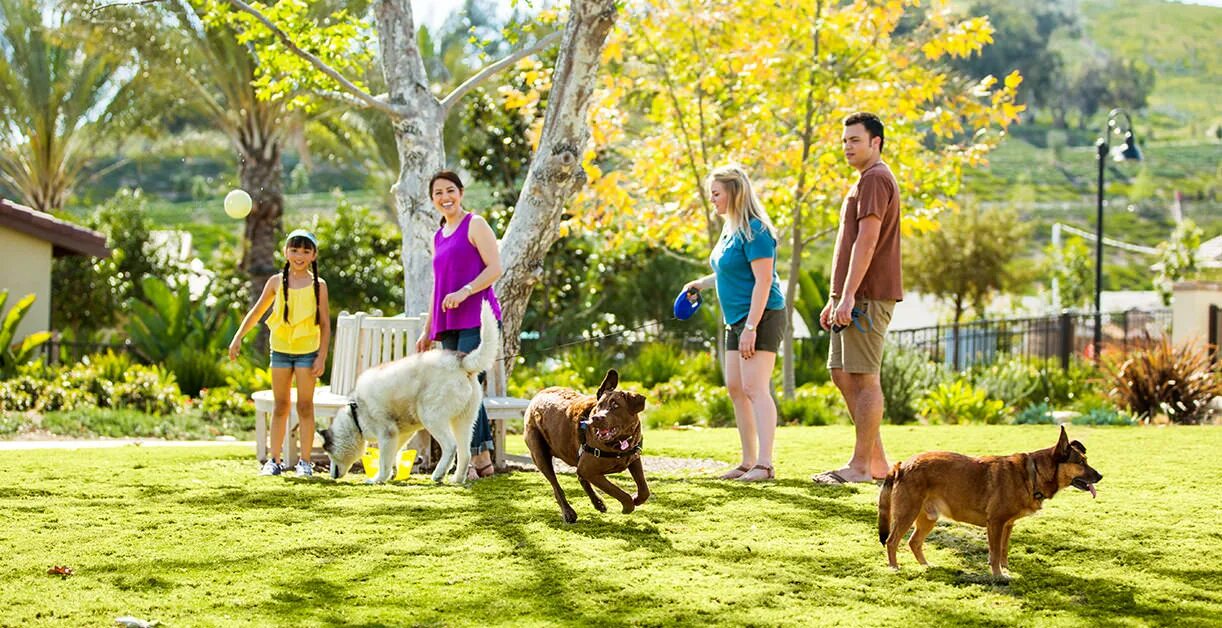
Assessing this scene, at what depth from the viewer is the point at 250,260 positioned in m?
24.7

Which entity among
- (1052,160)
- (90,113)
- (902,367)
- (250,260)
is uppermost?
(1052,160)

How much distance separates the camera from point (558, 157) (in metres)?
9.98

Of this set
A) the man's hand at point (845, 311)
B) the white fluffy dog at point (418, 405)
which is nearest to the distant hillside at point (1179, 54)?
the man's hand at point (845, 311)

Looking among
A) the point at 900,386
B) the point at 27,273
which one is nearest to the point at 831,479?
the point at 900,386

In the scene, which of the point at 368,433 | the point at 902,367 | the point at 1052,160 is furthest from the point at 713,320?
the point at 1052,160

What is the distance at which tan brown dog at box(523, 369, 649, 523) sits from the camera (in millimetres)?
5836

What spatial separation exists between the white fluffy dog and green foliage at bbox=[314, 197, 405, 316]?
15.1 metres

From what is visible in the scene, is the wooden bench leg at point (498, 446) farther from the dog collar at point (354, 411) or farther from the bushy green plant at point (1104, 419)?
the bushy green plant at point (1104, 419)

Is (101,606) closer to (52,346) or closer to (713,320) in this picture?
(52,346)

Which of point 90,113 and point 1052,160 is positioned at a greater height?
point 1052,160

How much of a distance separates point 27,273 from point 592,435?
15.5 m

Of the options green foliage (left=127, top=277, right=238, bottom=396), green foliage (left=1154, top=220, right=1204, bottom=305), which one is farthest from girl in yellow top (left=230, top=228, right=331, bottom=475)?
green foliage (left=1154, top=220, right=1204, bottom=305)

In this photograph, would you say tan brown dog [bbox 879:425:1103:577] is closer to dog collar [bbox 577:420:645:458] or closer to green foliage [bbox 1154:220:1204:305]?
dog collar [bbox 577:420:645:458]

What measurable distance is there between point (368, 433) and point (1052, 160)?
334 ft
